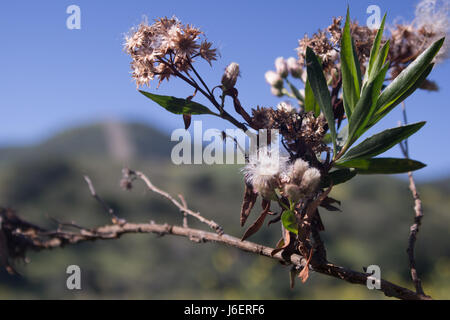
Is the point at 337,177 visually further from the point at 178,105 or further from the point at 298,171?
the point at 178,105

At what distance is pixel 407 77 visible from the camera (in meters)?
0.99

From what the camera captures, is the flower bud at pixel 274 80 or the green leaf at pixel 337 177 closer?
the green leaf at pixel 337 177

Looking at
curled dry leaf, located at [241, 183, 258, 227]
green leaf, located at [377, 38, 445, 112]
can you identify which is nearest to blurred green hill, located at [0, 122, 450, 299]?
curled dry leaf, located at [241, 183, 258, 227]

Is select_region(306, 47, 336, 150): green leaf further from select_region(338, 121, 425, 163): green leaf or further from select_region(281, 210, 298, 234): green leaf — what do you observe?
select_region(281, 210, 298, 234): green leaf

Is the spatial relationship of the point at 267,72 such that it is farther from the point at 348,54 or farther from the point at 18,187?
the point at 18,187

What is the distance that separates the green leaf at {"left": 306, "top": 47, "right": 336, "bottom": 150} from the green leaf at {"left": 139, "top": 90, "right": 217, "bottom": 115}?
0.26m

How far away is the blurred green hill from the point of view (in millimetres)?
9227

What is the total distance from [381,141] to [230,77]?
1.30 feet

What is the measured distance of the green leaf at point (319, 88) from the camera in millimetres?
1037

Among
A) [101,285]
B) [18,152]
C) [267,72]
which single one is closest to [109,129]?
[18,152]

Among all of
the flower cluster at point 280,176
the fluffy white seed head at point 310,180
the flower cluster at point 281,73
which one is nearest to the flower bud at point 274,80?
the flower cluster at point 281,73

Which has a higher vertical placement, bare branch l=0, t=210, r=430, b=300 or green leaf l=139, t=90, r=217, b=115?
green leaf l=139, t=90, r=217, b=115

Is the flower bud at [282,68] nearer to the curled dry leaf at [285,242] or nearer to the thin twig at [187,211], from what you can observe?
the thin twig at [187,211]

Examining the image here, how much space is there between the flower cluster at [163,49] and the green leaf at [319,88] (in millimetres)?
243
